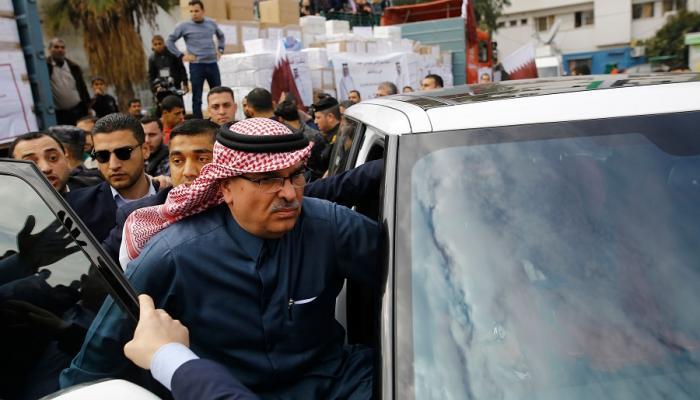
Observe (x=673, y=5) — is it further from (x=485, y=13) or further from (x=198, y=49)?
(x=198, y=49)

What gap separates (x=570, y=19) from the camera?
178ft

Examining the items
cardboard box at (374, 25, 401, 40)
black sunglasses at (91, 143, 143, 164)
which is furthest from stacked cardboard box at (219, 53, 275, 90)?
cardboard box at (374, 25, 401, 40)

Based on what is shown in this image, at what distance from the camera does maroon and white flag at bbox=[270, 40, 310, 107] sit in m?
9.84

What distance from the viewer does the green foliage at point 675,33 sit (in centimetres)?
4256

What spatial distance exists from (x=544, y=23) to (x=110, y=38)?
157 feet

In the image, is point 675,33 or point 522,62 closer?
point 522,62

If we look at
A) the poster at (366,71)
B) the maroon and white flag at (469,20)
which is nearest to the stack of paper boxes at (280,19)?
the poster at (366,71)

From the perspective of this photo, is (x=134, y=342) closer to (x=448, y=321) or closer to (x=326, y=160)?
(x=448, y=321)

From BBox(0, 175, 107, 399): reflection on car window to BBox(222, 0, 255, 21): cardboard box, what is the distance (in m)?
10.9

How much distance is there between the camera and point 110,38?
16047mm

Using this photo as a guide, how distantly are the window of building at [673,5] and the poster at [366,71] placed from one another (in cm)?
4255

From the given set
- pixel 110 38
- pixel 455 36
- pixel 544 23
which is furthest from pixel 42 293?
pixel 544 23

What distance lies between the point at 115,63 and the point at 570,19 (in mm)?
47405

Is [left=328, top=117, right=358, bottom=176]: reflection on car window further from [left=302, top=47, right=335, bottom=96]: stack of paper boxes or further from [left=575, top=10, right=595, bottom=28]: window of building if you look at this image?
[left=575, top=10, right=595, bottom=28]: window of building
